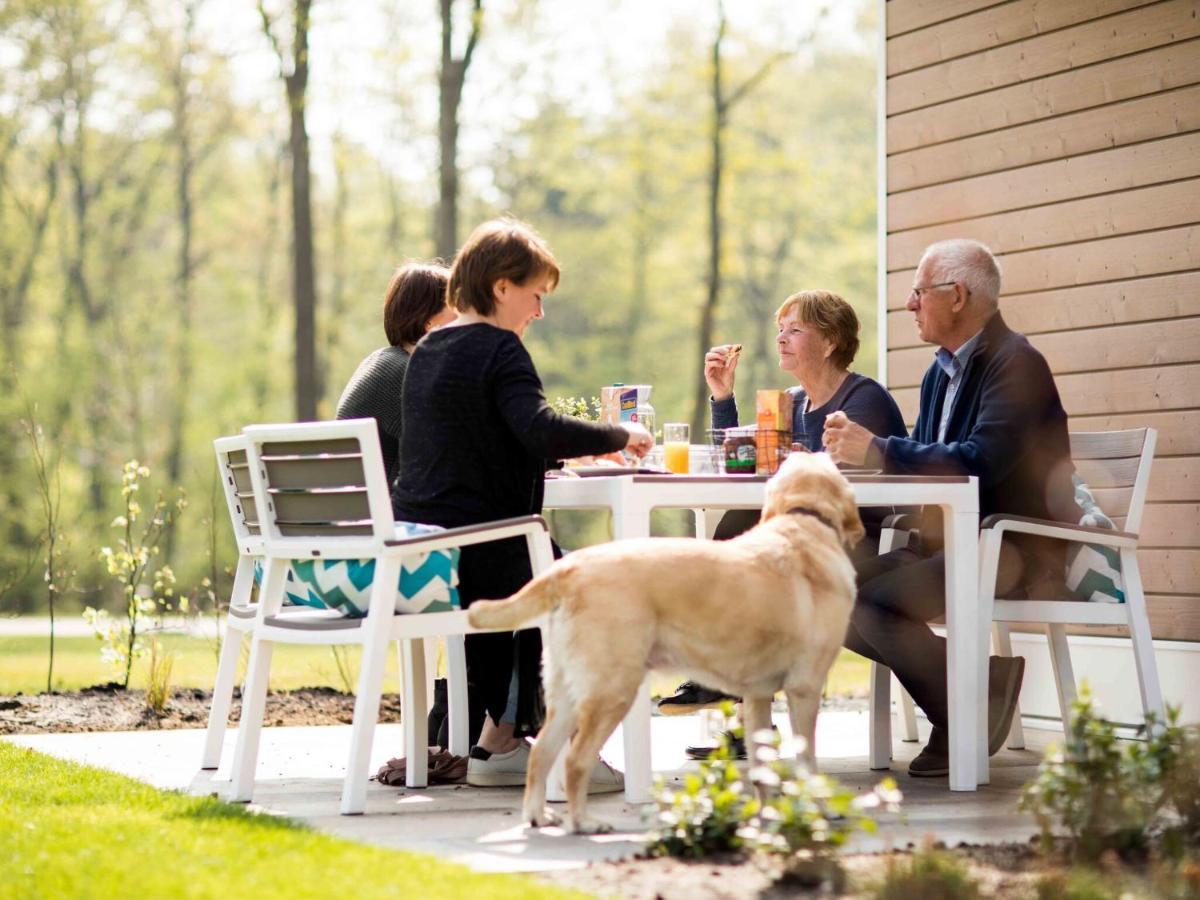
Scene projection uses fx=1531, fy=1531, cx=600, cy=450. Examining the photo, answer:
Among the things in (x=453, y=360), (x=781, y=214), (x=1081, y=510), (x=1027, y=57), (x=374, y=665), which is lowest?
(x=374, y=665)

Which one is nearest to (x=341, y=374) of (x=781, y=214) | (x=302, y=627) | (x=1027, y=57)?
(x=781, y=214)

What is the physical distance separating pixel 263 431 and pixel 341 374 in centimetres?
2423

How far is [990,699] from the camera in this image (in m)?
4.91

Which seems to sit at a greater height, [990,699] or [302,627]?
[302,627]

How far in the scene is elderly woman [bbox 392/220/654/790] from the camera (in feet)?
14.1

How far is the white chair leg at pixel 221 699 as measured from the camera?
4.95 meters

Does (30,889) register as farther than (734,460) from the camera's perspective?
No

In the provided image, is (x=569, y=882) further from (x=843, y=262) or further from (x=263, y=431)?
(x=843, y=262)

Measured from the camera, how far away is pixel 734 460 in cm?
459

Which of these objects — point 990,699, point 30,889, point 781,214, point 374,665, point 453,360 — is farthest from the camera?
point 781,214

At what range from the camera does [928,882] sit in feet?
9.33

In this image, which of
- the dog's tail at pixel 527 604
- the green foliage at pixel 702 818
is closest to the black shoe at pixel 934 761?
the green foliage at pixel 702 818

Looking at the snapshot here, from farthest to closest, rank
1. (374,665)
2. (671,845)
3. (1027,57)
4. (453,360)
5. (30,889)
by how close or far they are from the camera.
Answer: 1. (1027,57)
2. (453,360)
3. (374,665)
4. (671,845)
5. (30,889)

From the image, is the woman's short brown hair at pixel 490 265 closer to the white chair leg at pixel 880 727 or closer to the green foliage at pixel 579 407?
the green foliage at pixel 579 407
